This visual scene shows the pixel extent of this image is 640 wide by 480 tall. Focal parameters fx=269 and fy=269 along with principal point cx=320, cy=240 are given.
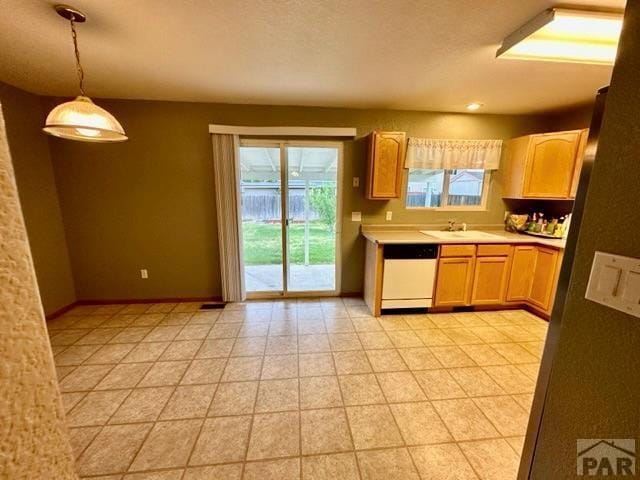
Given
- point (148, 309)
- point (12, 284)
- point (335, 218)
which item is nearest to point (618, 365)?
point (12, 284)

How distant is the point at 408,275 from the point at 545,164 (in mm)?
2055

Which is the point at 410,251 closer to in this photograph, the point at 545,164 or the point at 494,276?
the point at 494,276

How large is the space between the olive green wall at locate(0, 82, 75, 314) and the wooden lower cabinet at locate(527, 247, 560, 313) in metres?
5.41

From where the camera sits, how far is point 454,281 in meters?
3.11

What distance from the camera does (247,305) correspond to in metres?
3.39

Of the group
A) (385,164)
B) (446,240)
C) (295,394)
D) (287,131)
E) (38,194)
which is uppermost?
(287,131)

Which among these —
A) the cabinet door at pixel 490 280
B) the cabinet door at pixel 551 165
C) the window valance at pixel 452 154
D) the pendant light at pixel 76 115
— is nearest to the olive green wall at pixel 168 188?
the window valance at pixel 452 154

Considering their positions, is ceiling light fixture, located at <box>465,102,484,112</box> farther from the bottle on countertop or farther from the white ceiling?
the bottle on countertop

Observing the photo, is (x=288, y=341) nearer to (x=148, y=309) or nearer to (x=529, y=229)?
(x=148, y=309)

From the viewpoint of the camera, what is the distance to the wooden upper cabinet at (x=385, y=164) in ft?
10.1

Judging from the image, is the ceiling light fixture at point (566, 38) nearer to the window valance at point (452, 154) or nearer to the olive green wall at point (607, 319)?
the olive green wall at point (607, 319)

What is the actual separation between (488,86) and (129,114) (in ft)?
12.3

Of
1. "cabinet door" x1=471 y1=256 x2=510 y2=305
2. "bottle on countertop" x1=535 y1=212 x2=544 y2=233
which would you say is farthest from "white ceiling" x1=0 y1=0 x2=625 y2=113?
"cabinet door" x1=471 y1=256 x2=510 y2=305

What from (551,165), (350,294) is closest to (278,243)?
(350,294)
